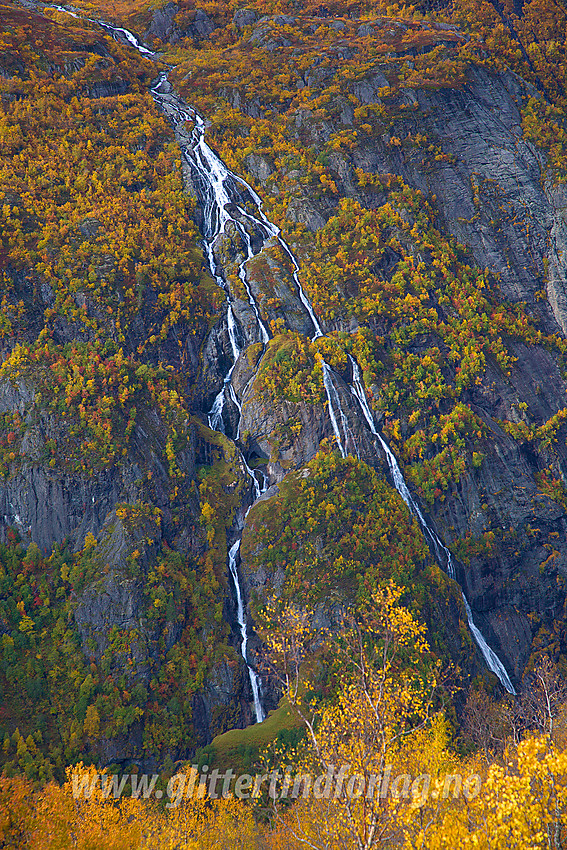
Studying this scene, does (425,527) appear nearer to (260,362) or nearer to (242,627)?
(242,627)

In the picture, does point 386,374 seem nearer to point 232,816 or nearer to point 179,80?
point 232,816

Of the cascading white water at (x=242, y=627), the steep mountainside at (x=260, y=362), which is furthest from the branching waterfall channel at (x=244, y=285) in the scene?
the steep mountainside at (x=260, y=362)

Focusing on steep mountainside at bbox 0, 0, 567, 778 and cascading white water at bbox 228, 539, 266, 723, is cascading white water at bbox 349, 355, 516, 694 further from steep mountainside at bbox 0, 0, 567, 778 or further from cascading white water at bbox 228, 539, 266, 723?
cascading white water at bbox 228, 539, 266, 723

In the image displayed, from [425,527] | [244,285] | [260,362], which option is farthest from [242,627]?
[244,285]

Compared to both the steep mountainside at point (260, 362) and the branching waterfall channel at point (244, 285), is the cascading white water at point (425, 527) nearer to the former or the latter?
the branching waterfall channel at point (244, 285)

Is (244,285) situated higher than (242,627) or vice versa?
(244,285)
